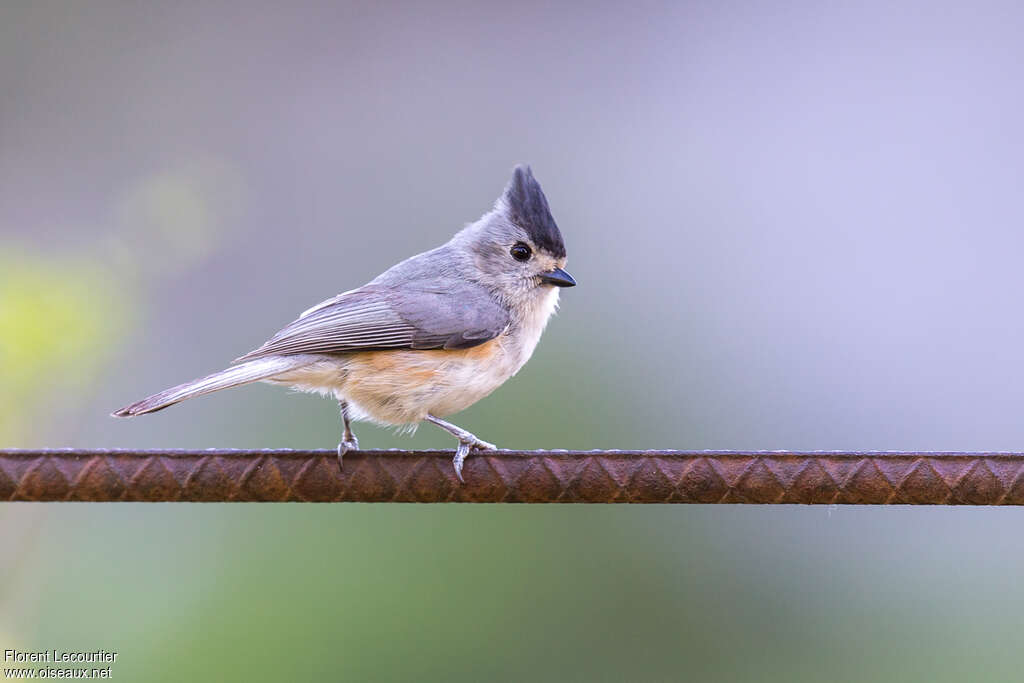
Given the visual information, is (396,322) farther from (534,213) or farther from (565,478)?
(565,478)

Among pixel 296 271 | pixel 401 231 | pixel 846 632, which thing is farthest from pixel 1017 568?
pixel 296 271

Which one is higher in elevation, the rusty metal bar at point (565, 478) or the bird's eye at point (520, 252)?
the bird's eye at point (520, 252)

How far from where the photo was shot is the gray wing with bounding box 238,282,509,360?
242 centimetres

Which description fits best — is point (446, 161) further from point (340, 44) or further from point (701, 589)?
point (701, 589)

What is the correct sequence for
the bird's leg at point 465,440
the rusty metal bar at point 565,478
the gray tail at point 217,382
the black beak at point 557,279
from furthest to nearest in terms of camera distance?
the black beak at point 557,279 < the bird's leg at point 465,440 < the gray tail at point 217,382 < the rusty metal bar at point 565,478

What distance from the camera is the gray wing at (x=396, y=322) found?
242cm

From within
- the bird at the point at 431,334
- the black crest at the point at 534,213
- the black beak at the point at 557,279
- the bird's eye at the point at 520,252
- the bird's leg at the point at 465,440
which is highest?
the black crest at the point at 534,213

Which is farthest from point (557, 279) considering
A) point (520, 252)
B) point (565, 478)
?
point (565, 478)

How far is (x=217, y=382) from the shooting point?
2.15 meters

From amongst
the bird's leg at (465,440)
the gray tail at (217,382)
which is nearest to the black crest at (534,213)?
the bird's leg at (465,440)

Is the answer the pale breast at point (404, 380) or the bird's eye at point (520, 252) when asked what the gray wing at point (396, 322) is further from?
the bird's eye at point (520, 252)

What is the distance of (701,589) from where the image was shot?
9.93 feet

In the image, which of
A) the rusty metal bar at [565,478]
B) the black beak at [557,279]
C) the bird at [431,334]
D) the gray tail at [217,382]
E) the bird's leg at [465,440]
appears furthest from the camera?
the black beak at [557,279]

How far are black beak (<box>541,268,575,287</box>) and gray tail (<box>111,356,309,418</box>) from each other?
0.72 m
